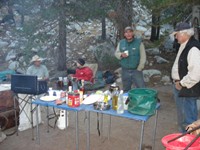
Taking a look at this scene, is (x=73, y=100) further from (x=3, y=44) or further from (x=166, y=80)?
(x=3, y=44)

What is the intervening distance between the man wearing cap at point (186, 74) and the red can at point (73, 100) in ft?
4.70

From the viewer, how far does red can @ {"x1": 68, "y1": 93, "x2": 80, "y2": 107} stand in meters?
3.75

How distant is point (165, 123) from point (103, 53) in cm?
670

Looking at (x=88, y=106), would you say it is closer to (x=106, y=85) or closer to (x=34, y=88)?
(x=34, y=88)

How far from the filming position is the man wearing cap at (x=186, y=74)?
3.53 metres

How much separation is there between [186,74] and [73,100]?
1.61 m

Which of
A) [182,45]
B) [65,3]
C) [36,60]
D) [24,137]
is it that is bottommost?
[24,137]

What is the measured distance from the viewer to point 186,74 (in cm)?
370

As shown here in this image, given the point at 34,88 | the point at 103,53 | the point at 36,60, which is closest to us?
the point at 34,88

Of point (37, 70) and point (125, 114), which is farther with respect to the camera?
point (37, 70)

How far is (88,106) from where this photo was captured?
381 centimetres

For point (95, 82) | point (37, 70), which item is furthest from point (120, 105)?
point (95, 82)

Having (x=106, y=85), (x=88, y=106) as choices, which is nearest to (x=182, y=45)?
(x=88, y=106)

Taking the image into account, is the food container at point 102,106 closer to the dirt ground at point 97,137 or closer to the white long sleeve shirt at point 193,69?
the dirt ground at point 97,137
